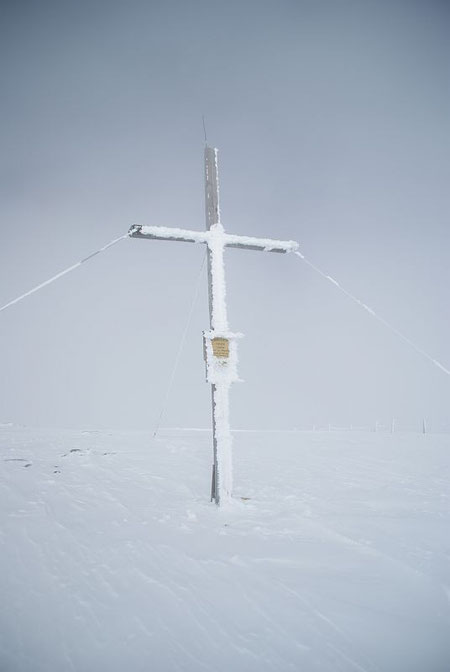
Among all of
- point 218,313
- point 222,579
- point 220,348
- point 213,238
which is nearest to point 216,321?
point 218,313

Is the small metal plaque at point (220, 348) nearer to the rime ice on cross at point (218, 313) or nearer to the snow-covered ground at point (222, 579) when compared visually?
the rime ice on cross at point (218, 313)

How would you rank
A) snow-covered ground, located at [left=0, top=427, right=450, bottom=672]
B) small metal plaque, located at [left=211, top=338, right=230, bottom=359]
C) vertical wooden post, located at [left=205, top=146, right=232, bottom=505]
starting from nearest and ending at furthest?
1. snow-covered ground, located at [left=0, top=427, right=450, bottom=672]
2. vertical wooden post, located at [left=205, top=146, right=232, bottom=505]
3. small metal plaque, located at [left=211, top=338, right=230, bottom=359]

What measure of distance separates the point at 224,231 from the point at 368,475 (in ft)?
20.7

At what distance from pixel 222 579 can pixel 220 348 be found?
3.24 metres

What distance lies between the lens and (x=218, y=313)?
19.0 ft

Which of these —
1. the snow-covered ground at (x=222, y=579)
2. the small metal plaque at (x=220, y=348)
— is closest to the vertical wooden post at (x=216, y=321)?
the small metal plaque at (x=220, y=348)

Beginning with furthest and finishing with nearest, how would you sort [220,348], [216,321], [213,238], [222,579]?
[213,238], [216,321], [220,348], [222,579]

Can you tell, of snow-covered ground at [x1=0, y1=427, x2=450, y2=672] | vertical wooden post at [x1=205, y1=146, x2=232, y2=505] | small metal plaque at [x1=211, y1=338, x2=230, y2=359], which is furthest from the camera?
small metal plaque at [x1=211, y1=338, x2=230, y2=359]

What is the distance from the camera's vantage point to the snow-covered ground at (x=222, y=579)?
7.24 feet

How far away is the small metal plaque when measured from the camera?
5.52 m

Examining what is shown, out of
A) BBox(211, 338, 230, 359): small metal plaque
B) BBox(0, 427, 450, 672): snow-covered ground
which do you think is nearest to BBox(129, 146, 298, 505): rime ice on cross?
BBox(211, 338, 230, 359): small metal plaque

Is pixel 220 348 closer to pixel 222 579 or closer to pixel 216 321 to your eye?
pixel 216 321

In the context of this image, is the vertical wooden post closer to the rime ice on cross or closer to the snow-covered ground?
the rime ice on cross

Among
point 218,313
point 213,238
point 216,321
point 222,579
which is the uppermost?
point 213,238
